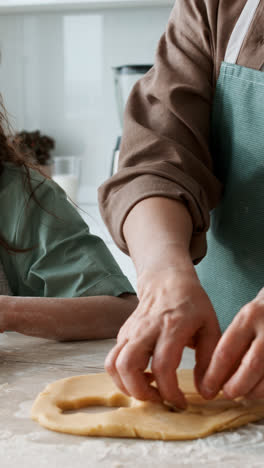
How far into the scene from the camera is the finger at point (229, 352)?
0.52 metres

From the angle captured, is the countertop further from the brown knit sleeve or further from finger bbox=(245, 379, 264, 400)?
the brown knit sleeve

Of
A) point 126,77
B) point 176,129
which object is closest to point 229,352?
point 176,129

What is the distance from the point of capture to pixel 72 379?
0.64 metres

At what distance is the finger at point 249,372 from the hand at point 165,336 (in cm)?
4

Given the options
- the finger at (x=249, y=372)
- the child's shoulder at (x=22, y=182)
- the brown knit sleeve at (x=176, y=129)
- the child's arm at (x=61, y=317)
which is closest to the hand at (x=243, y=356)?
the finger at (x=249, y=372)

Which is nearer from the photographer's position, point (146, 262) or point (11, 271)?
point (146, 262)

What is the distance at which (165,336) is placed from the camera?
52cm

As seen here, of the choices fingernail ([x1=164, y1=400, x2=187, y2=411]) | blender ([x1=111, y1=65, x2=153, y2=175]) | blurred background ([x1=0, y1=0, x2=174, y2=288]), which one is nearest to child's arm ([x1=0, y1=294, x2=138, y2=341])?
fingernail ([x1=164, y1=400, x2=187, y2=411])

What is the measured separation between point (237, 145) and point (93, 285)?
322 mm

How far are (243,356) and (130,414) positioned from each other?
4.7 inches

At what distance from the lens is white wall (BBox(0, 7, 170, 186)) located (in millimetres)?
2500

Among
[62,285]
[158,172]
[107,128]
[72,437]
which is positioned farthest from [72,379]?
[107,128]

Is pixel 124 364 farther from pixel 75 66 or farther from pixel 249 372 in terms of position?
pixel 75 66

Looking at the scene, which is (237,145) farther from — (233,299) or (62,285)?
(62,285)
